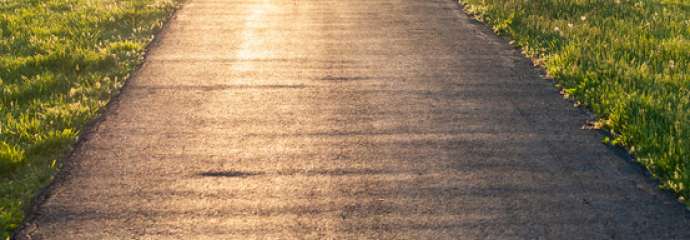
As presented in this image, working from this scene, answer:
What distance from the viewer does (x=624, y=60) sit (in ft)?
29.2

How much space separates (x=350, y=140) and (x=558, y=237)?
7.58ft

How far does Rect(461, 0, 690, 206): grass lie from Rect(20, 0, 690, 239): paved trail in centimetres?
26

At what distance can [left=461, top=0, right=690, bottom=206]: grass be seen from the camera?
645 centimetres

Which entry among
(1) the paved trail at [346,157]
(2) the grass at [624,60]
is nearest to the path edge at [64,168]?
(1) the paved trail at [346,157]

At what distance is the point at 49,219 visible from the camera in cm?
529

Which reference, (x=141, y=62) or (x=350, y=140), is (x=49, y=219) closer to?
(x=350, y=140)

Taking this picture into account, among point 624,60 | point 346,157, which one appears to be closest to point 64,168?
point 346,157

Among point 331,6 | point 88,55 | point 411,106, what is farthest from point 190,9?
point 411,106

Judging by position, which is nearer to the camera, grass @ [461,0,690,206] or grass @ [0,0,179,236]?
grass @ [0,0,179,236]

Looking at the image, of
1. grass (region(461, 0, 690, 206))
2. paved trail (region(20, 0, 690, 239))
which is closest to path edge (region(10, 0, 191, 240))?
paved trail (region(20, 0, 690, 239))

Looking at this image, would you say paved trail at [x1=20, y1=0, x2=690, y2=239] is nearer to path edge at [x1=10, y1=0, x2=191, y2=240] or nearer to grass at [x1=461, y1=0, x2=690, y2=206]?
path edge at [x1=10, y1=0, x2=191, y2=240]

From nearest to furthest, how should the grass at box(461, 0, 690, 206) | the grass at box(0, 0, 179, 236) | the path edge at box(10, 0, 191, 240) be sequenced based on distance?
1. the path edge at box(10, 0, 191, 240)
2. the grass at box(0, 0, 179, 236)
3. the grass at box(461, 0, 690, 206)

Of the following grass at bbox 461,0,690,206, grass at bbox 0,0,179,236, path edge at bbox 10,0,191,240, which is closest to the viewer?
path edge at bbox 10,0,191,240

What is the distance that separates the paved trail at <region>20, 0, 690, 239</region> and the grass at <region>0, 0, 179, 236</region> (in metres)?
0.23
